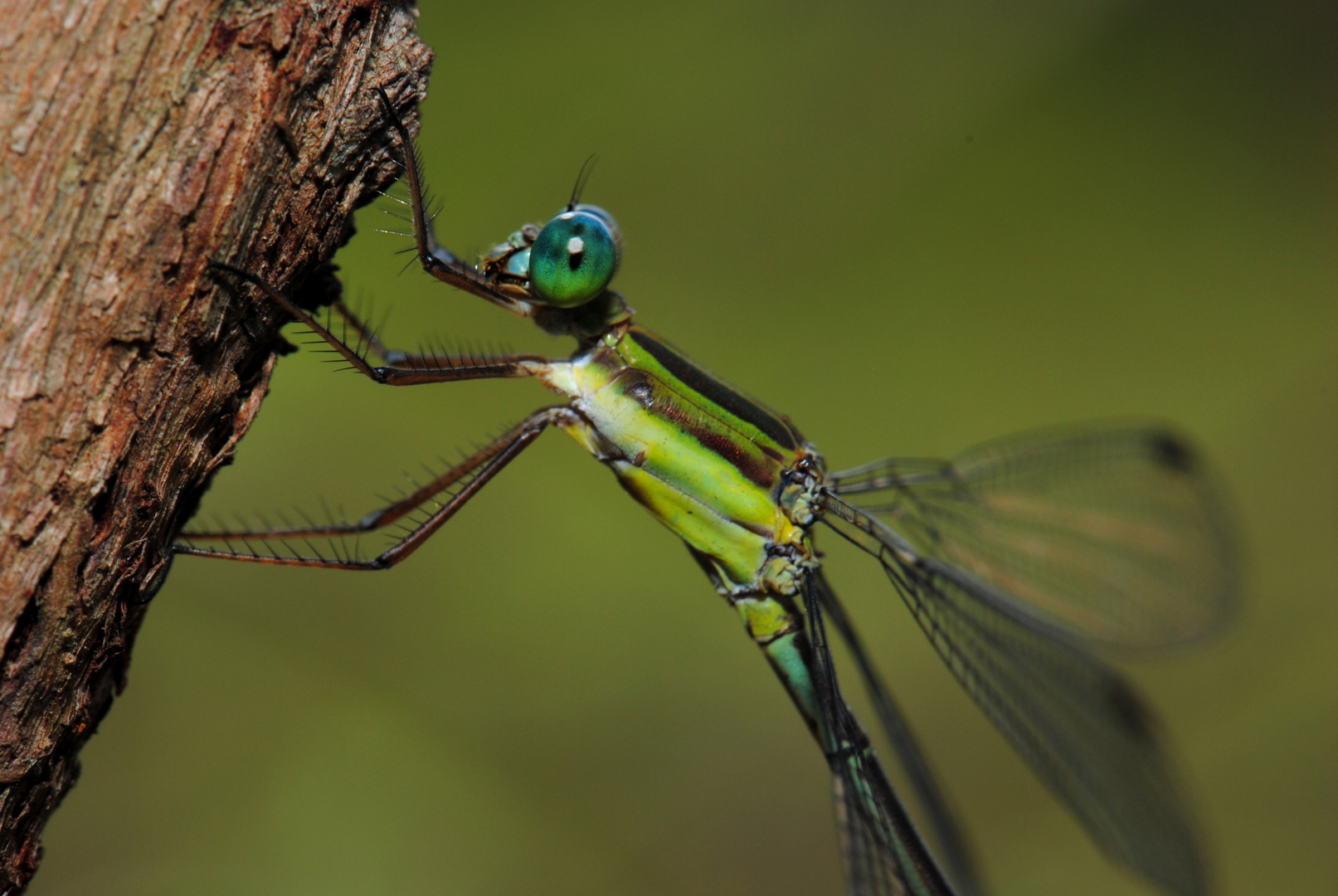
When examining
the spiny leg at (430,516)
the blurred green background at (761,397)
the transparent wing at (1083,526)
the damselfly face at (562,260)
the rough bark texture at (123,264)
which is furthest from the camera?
the blurred green background at (761,397)

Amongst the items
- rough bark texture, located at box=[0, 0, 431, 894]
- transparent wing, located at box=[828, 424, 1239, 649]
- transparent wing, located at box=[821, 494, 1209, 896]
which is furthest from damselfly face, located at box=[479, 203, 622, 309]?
transparent wing, located at box=[828, 424, 1239, 649]

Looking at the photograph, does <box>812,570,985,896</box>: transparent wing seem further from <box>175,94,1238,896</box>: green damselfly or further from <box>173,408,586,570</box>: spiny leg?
<box>173,408,586,570</box>: spiny leg

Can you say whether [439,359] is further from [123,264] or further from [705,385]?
[123,264]

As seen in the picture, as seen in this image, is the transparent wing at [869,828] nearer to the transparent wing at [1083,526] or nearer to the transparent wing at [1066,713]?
the transparent wing at [1066,713]

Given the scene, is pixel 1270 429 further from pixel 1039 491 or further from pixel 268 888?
pixel 268 888

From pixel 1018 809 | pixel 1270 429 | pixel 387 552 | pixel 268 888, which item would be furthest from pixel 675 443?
pixel 1270 429

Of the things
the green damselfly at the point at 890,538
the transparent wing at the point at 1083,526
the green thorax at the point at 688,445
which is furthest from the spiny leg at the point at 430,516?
the transparent wing at the point at 1083,526
